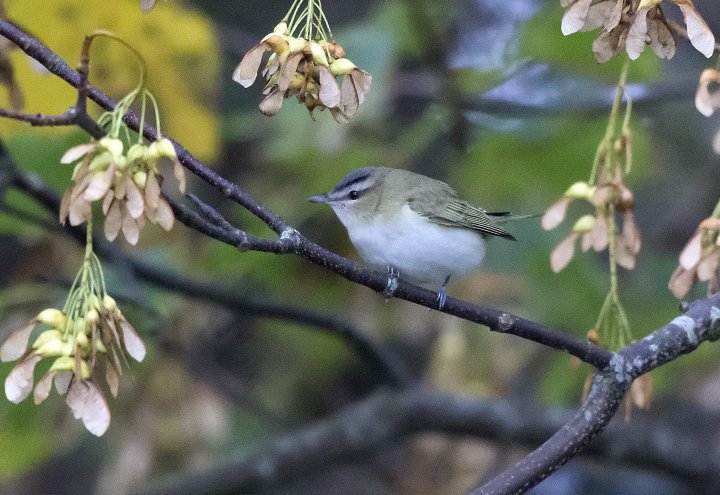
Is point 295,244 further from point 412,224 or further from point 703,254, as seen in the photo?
point 412,224

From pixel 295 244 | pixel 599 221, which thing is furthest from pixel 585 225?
pixel 295 244

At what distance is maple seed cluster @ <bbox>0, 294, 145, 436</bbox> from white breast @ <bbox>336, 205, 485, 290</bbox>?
1659 mm

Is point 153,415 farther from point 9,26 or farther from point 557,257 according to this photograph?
point 9,26

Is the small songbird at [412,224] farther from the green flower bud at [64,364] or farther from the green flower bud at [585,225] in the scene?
the green flower bud at [64,364]

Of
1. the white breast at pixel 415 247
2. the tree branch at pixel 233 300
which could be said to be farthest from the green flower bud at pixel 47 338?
the white breast at pixel 415 247

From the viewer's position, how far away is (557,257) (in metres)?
2.54

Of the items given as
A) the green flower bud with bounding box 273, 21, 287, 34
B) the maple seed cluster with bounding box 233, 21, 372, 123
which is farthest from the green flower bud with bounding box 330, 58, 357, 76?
the green flower bud with bounding box 273, 21, 287, 34

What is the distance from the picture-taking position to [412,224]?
140 inches

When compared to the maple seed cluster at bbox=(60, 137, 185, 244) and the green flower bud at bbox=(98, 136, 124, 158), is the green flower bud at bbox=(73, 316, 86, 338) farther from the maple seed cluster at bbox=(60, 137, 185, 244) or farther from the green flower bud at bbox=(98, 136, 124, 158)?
the green flower bud at bbox=(98, 136, 124, 158)

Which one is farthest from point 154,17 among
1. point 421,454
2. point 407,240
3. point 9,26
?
point 421,454

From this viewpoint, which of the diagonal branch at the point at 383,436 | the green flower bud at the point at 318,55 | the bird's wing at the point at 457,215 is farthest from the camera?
the diagonal branch at the point at 383,436

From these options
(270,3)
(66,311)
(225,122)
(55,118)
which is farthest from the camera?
(270,3)

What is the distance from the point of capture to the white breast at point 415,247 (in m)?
3.44

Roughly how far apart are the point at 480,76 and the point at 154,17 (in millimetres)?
1726
